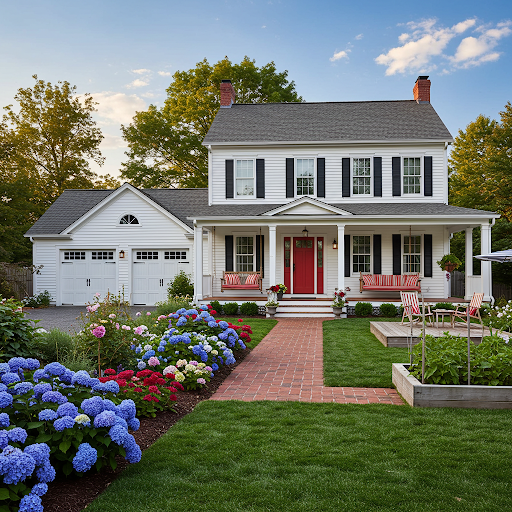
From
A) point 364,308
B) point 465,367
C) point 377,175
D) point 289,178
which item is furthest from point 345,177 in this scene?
point 465,367

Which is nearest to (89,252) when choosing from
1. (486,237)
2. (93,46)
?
(93,46)

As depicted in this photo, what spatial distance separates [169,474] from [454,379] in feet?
11.7

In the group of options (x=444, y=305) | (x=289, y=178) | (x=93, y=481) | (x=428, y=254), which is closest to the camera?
(x=93, y=481)

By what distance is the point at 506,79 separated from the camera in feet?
72.7

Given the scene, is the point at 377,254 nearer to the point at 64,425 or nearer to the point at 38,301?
the point at 38,301

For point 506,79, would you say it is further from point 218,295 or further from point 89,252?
point 89,252

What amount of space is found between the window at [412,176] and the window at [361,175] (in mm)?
1371

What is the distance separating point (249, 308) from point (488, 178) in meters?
16.9

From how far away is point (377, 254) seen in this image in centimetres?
1589

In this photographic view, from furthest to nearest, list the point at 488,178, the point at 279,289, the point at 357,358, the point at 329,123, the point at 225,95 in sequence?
the point at 488,178 → the point at 225,95 → the point at 329,123 → the point at 279,289 → the point at 357,358

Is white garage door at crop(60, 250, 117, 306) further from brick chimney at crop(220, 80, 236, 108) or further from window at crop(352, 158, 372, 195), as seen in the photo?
window at crop(352, 158, 372, 195)

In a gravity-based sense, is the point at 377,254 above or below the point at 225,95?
below

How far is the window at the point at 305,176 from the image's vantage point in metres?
16.4

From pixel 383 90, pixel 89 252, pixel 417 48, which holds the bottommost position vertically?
pixel 89 252
